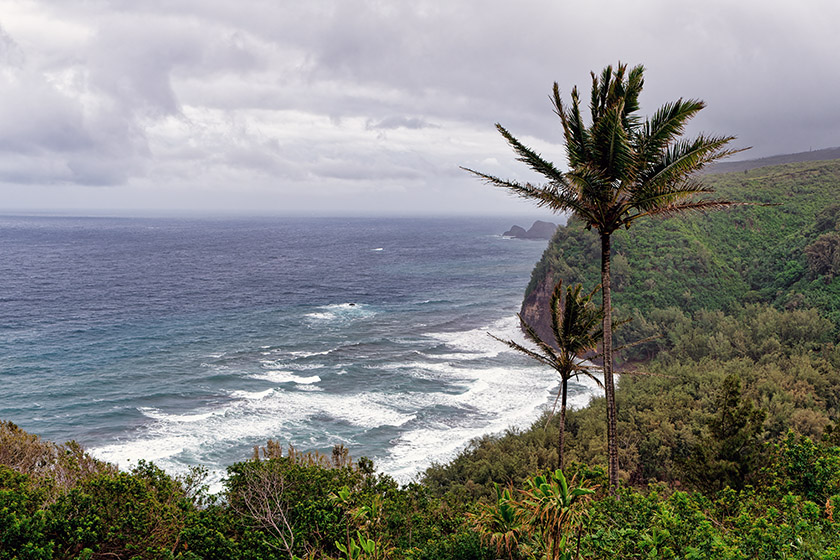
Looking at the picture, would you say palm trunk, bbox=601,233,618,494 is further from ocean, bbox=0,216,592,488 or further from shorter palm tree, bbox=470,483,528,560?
ocean, bbox=0,216,592,488

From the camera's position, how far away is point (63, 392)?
42062mm

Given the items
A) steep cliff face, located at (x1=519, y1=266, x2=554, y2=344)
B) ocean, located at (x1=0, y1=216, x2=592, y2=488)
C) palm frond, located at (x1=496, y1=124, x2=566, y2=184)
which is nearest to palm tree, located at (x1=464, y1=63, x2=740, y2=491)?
palm frond, located at (x1=496, y1=124, x2=566, y2=184)

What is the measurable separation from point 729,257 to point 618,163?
63501 millimetres

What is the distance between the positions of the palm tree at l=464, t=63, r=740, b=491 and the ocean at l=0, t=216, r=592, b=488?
19.5 meters

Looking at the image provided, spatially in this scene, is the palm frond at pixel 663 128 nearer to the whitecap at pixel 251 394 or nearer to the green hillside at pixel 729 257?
the whitecap at pixel 251 394

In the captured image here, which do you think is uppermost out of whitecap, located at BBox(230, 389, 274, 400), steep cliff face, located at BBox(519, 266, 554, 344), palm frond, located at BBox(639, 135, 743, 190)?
palm frond, located at BBox(639, 135, 743, 190)

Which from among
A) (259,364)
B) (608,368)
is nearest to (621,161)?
(608,368)

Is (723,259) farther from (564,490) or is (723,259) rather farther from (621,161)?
(564,490)

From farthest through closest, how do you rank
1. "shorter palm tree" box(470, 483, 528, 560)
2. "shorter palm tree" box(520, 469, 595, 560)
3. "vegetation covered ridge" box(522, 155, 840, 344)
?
"vegetation covered ridge" box(522, 155, 840, 344)
"shorter palm tree" box(470, 483, 528, 560)
"shorter palm tree" box(520, 469, 595, 560)

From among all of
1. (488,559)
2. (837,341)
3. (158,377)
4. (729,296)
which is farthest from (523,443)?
(729,296)

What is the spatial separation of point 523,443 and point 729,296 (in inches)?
1622

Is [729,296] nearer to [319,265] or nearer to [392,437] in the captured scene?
[392,437]

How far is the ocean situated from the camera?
1384 inches

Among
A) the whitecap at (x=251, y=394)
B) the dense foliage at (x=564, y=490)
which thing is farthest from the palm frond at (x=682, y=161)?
the whitecap at (x=251, y=394)
